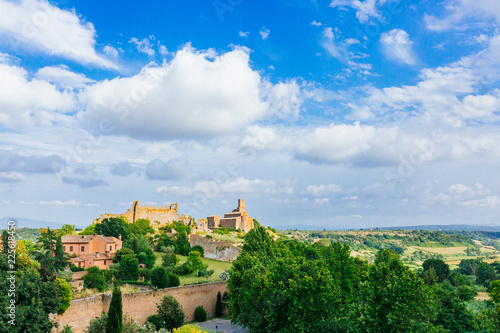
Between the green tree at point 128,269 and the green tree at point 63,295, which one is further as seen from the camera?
the green tree at point 128,269

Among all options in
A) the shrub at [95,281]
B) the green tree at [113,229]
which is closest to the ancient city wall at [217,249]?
the green tree at [113,229]

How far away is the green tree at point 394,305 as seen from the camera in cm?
2122

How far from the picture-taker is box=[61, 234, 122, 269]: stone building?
155 feet

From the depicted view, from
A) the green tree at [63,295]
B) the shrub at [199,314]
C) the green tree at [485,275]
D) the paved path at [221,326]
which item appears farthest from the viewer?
the green tree at [485,275]

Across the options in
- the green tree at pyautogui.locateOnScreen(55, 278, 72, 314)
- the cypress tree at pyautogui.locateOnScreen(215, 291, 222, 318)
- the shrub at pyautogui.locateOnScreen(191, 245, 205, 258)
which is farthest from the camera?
the shrub at pyautogui.locateOnScreen(191, 245, 205, 258)

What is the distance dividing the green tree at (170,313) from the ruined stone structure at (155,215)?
48074 millimetres

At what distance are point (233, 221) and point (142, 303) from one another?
64.8 m

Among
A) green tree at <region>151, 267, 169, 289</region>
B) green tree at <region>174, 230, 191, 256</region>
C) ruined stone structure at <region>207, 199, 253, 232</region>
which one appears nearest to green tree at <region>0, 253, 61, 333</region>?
green tree at <region>151, 267, 169, 289</region>

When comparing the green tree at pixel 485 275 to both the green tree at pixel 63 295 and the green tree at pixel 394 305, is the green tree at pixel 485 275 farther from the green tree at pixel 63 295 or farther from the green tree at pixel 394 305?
the green tree at pixel 63 295

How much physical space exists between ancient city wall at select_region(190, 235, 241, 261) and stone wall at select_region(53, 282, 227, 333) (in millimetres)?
17846

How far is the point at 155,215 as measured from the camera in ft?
284

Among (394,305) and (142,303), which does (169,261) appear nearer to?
(142,303)

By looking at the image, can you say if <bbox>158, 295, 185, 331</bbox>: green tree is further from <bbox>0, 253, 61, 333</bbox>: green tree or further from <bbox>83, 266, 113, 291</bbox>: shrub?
<bbox>0, 253, 61, 333</bbox>: green tree

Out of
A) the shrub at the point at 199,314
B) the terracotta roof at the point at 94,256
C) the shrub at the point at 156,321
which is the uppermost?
the terracotta roof at the point at 94,256
